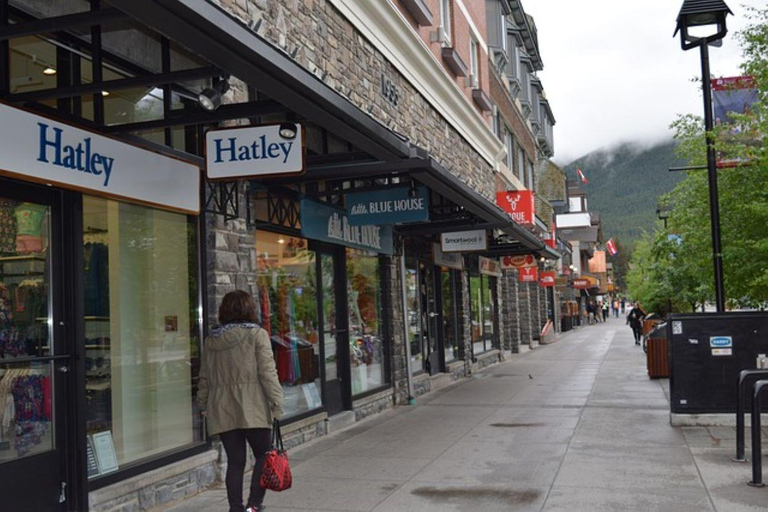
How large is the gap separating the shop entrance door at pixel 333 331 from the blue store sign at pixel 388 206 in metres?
0.75

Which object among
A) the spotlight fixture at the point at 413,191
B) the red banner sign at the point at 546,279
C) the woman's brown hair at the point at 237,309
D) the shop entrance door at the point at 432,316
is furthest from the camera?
the red banner sign at the point at 546,279

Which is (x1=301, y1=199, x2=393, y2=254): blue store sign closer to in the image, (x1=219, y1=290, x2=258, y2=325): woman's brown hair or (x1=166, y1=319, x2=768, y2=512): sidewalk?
(x1=166, y1=319, x2=768, y2=512): sidewalk

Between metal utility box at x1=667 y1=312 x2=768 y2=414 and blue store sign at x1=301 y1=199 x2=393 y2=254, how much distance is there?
14.0 feet

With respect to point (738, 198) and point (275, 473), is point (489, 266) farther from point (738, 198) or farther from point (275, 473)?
point (275, 473)

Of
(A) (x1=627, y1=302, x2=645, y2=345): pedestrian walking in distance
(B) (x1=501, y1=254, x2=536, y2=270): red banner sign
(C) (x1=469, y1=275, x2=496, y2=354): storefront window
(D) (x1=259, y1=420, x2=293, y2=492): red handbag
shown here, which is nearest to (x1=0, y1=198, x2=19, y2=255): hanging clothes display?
(D) (x1=259, y1=420, x2=293, y2=492): red handbag

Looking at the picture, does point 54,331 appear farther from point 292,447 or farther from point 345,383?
point 345,383

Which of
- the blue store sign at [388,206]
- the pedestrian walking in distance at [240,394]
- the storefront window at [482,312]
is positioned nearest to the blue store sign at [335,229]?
the blue store sign at [388,206]

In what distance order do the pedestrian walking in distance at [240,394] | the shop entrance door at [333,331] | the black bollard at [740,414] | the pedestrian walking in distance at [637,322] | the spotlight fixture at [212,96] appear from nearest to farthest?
the spotlight fixture at [212,96] < the pedestrian walking in distance at [240,394] < the black bollard at [740,414] < the shop entrance door at [333,331] < the pedestrian walking in distance at [637,322]

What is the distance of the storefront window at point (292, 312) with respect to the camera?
9.48 meters

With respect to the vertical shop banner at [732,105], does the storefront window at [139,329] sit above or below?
below

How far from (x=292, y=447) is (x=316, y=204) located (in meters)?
2.92

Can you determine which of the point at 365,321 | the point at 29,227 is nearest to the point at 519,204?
the point at 365,321

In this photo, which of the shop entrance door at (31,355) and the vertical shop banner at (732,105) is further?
the vertical shop banner at (732,105)

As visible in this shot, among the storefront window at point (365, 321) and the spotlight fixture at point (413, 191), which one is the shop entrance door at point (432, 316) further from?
the spotlight fixture at point (413, 191)
